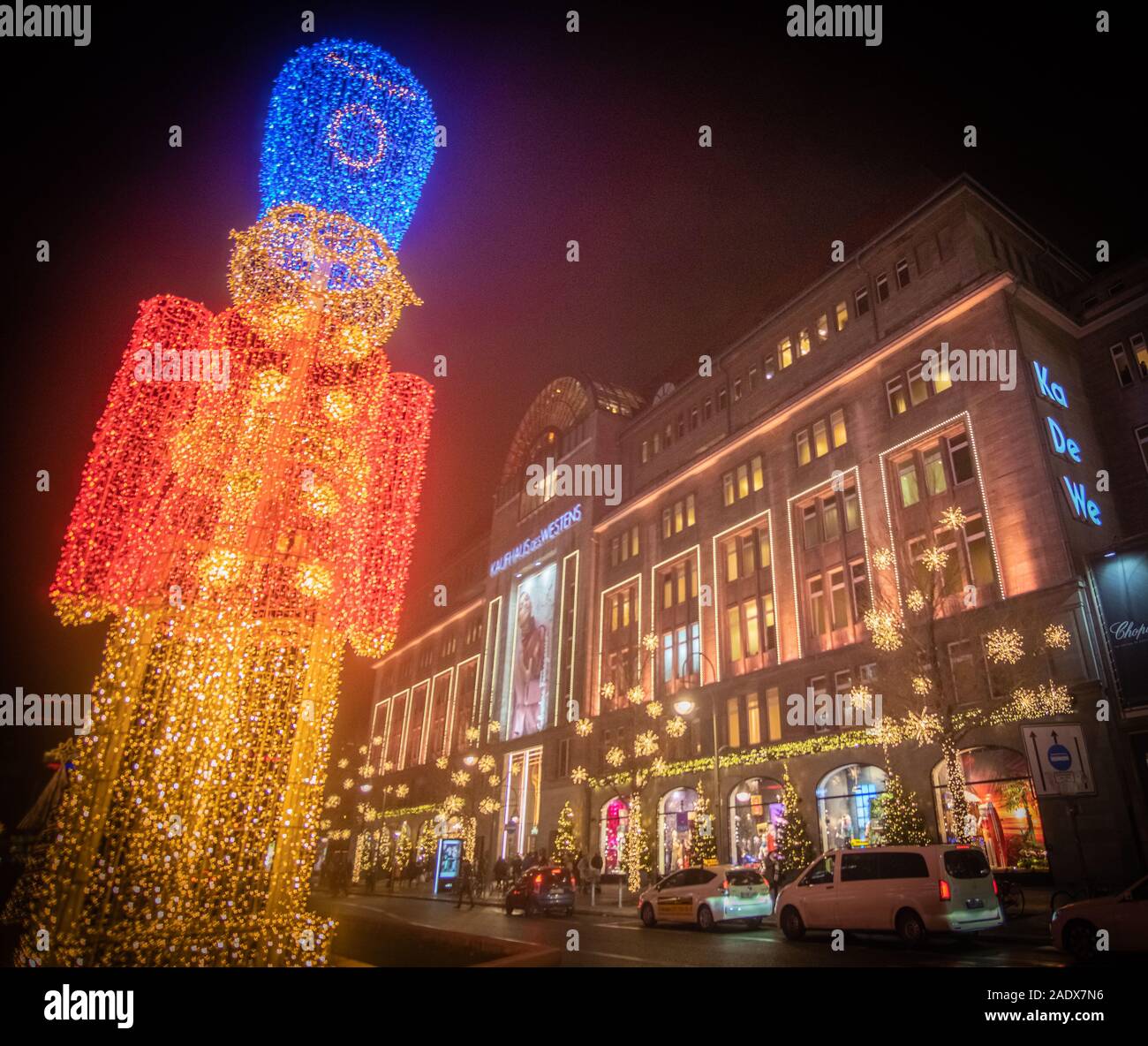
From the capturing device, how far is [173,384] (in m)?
10.6

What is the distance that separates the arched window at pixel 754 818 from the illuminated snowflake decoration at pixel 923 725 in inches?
299

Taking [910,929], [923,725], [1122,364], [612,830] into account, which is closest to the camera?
[910,929]

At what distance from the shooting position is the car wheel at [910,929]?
40.3 ft

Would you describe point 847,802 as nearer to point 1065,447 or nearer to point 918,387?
point 1065,447

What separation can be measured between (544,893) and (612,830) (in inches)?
624

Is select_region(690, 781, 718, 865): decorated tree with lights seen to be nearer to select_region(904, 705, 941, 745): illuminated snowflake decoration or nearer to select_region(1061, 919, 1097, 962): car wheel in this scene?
select_region(904, 705, 941, 745): illuminated snowflake decoration

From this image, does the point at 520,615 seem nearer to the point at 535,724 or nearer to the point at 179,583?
the point at 535,724

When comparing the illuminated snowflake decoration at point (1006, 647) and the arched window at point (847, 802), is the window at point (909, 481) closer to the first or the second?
the illuminated snowflake decoration at point (1006, 647)

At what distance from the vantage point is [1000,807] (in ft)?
70.1

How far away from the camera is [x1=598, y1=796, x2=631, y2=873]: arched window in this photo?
1404 inches

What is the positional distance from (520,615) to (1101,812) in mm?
38871

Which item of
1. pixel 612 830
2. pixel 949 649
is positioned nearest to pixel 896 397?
pixel 949 649
